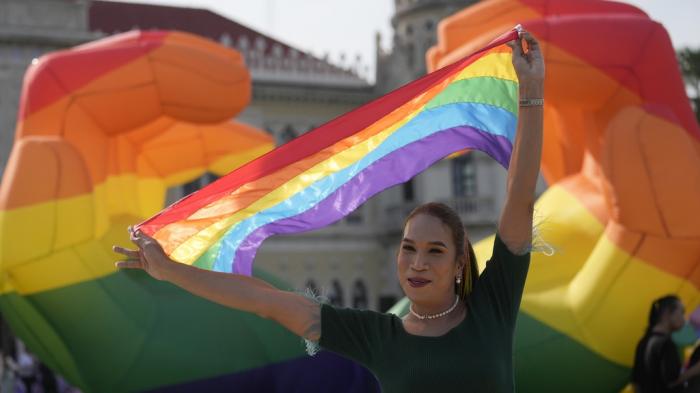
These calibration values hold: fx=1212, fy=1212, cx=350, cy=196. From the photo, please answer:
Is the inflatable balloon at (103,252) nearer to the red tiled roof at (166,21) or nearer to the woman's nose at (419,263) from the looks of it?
the woman's nose at (419,263)

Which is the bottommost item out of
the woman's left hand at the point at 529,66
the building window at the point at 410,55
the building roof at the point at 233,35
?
the building window at the point at 410,55

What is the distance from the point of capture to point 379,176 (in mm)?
4719

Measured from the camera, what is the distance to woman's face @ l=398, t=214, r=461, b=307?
3.05 metres

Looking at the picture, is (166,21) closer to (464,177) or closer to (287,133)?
(287,133)

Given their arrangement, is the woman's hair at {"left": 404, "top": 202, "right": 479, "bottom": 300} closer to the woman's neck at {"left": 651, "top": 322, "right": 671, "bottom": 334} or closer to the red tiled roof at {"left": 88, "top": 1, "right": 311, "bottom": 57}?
the woman's neck at {"left": 651, "top": 322, "right": 671, "bottom": 334}

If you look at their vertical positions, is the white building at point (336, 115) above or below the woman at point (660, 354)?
below

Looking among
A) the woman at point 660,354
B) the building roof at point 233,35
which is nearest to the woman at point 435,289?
the woman at point 660,354

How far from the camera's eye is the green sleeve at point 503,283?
10.1 ft

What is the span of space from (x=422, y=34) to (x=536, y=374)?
75.8 ft

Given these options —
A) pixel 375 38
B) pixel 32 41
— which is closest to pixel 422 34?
pixel 375 38

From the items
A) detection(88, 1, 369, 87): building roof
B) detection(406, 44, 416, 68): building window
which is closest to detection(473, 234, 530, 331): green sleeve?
detection(88, 1, 369, 87): building roof

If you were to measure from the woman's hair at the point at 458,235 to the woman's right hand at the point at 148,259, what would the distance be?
0.65 meters

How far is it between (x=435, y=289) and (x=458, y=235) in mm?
165

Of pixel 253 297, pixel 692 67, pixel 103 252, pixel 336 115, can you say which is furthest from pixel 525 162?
pixel 336 115
